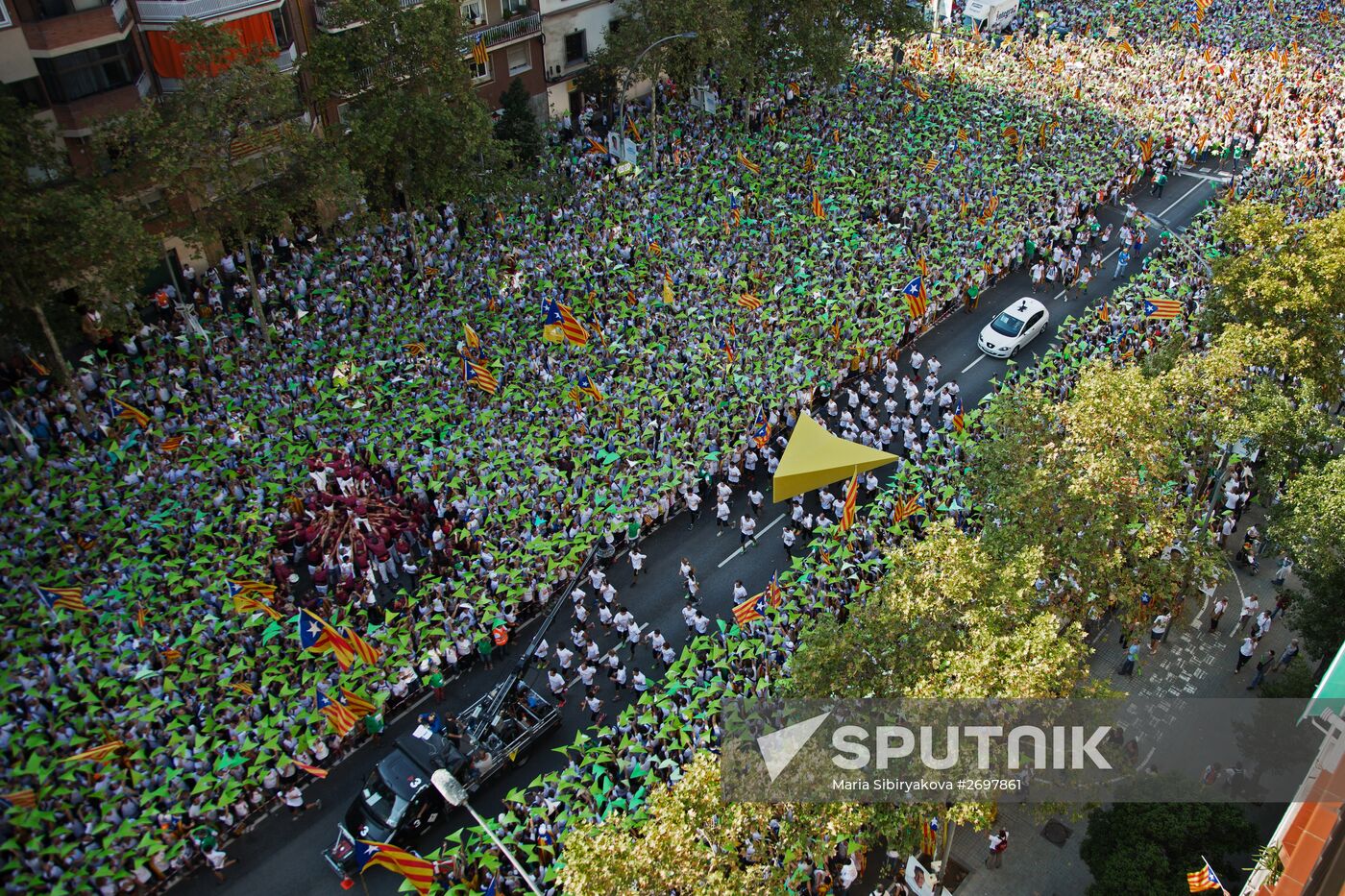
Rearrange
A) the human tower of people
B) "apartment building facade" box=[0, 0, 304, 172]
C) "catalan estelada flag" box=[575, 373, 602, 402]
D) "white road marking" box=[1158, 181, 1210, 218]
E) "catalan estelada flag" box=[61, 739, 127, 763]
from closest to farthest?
1. "catalan estelada flag" box=[61, 739, 127, 763]
2. the human tower of people
3. "apartment building facade" box=[0, 0, 304, 172]
4. "catalan estelada flag" box=[575, 373, 602, 402]
5. "white road marking" box=[1158, 181, 1210, 218]

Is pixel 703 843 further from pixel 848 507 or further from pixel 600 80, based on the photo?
pixel 600 80

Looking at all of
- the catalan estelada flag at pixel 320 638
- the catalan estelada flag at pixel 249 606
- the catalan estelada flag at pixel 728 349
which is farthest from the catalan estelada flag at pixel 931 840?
the catalan estelada flag at pixel 728 349

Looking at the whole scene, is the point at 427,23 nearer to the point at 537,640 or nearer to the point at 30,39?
the point at 30,39

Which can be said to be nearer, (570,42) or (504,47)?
(504,47)

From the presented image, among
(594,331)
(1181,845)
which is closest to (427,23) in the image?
(594,331)

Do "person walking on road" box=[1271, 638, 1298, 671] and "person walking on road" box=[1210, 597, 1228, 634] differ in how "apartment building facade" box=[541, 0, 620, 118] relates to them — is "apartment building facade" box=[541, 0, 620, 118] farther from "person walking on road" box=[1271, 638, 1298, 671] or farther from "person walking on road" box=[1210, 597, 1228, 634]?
"person walking on road" box=[1271, 638, 1298, 671]

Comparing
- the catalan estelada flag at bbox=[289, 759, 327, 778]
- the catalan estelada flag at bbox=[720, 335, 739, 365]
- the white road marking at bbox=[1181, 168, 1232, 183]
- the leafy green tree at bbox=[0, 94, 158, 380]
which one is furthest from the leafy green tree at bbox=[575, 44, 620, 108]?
the catalan estelada flag at bbox=[289, 759, 327, 778]

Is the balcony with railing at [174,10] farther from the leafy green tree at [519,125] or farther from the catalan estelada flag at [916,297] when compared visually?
the catalan estelada flag at [916,297]

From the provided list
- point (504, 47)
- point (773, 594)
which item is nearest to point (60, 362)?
point (773, 594)
